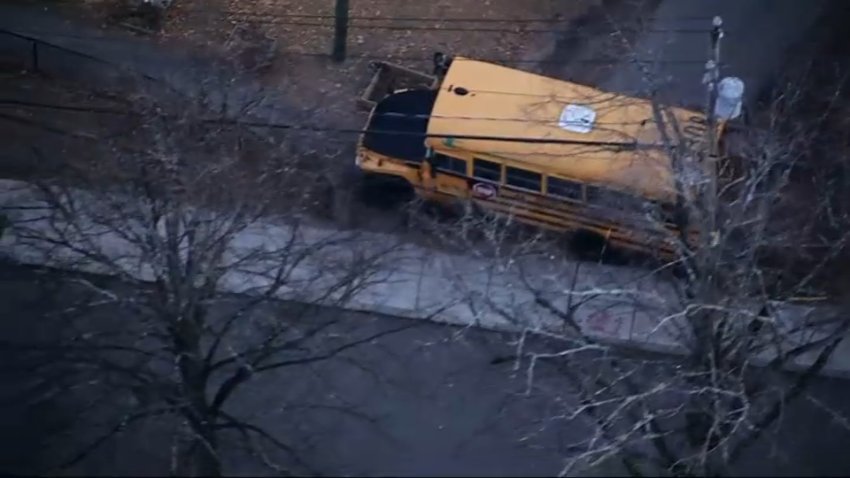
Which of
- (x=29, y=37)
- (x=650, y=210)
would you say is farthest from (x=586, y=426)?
(x=29, y=37)

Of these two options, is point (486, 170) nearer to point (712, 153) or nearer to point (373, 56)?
point (373, 56)

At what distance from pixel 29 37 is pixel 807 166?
11373 millimetres

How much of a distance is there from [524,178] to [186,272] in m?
6.13

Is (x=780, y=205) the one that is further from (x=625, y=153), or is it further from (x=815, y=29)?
(x=815, y=29)

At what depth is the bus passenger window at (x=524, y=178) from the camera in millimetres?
17438

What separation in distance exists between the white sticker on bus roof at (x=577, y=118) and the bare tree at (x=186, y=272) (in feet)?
8.96

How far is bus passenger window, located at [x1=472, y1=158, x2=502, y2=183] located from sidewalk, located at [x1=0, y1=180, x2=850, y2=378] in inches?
42.5

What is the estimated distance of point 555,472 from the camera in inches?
570

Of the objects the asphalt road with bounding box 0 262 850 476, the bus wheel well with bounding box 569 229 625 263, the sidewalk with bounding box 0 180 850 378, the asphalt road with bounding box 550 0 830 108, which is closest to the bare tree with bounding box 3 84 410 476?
the sidewalk with bounding box 0 180 850 378

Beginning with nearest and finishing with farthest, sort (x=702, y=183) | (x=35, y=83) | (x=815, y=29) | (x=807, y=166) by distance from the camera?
(x=702, y=183) < (x=807, y=166) < (x=35, y=83) < (x=815, y=29)

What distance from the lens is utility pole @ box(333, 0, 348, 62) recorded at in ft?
66.8

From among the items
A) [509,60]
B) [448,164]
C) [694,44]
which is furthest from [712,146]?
[694,44]

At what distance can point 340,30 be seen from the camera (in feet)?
67.4

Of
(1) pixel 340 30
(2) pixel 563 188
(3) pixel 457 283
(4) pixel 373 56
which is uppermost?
(1) pixel 340 30
